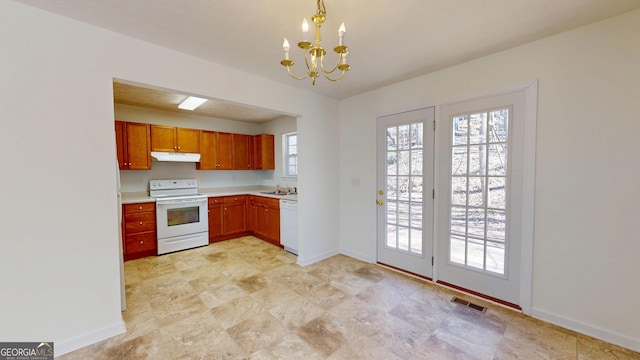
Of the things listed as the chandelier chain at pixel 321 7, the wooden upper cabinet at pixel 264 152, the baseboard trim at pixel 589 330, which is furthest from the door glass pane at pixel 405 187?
the wooden upper cabinet at pixel 264 152

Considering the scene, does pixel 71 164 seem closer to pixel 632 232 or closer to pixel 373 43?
pixel 373 43

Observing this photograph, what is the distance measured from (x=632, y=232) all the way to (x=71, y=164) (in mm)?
4302

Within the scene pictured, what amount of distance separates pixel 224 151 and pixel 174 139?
93 centimetres

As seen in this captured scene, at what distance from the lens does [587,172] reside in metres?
1.96

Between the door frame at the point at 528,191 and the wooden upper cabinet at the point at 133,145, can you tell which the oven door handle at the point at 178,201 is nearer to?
the wooden upper cabinet at the point at 133,145

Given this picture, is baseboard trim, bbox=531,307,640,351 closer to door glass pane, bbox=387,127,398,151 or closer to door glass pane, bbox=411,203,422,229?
door glass pane, bbox=411,203,422,229

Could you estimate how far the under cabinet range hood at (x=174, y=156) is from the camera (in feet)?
13.2

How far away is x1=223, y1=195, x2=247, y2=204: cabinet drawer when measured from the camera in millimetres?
4688

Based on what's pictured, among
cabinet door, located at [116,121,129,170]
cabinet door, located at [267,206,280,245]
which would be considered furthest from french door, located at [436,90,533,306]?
cabinet door, located at [116,121,129,170]

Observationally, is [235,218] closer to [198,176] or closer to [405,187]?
[198,176]

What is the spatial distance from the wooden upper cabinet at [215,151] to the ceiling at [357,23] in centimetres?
252

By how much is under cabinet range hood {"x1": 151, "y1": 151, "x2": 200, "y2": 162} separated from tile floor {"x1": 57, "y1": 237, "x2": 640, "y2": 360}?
1813 mm

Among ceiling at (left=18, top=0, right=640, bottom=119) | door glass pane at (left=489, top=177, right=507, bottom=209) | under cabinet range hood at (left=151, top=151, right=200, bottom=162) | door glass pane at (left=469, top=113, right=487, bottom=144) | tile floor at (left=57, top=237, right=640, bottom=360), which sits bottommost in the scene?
tile floor at (left=57, top=237, right=640, bottom=360)

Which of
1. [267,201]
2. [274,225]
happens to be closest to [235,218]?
[267,201]
